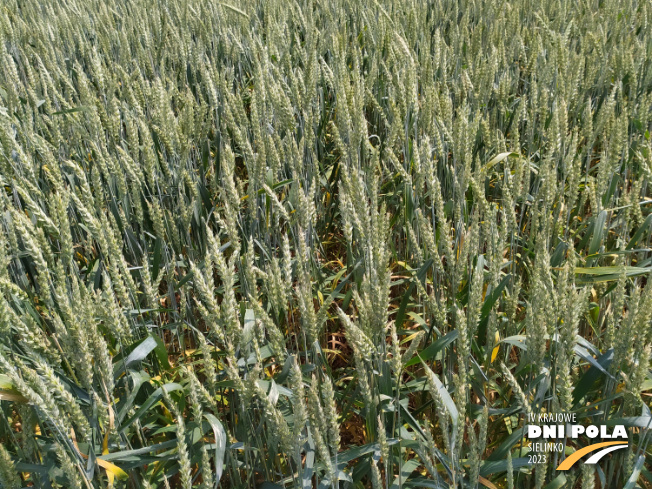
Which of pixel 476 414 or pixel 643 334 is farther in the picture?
pixel 476 414

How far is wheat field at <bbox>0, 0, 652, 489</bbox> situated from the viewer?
973 millimetres

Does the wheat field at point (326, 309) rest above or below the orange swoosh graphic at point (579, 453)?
above

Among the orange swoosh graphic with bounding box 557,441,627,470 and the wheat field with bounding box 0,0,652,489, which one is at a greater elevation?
the wheat field with bounding box 0,0,652,489

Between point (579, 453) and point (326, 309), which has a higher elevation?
point (326, 309)

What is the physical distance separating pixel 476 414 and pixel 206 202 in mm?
1160

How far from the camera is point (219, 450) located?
3.55 feet

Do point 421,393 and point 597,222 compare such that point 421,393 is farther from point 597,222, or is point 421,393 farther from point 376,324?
point 597,222

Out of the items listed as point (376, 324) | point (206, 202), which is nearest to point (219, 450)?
A: point (376, 324)

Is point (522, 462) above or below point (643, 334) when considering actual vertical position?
below

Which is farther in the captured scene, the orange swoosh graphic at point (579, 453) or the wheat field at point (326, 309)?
the orange swoosh graphic at point (579, 453)

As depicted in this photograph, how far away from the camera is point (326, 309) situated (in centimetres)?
116

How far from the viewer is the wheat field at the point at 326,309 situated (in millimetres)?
973

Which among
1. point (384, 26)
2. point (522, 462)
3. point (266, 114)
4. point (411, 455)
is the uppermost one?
point (384, 26)

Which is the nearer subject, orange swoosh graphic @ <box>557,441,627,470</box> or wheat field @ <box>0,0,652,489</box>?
wheat field @ <box>0,0,652,489</box>
